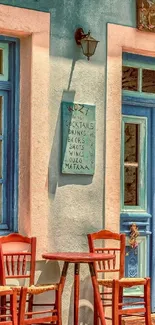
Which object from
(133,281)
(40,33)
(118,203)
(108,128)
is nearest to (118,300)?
(133,281)

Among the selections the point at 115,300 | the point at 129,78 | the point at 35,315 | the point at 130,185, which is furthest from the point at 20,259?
the point at 129,78

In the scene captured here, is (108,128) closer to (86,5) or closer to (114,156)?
(114,156)

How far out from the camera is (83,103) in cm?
888

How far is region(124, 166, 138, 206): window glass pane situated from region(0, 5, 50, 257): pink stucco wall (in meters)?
1.23

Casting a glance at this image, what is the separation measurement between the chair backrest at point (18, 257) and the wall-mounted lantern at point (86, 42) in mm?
1888

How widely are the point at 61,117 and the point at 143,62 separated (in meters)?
1.36

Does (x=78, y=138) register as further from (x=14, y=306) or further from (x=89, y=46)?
(x=14, y=306)

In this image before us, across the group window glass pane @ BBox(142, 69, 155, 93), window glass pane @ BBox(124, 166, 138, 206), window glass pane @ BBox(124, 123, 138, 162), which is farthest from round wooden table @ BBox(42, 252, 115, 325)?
window glass pane @ BBox(142, 69, 155, 93)

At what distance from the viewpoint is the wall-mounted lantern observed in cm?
877

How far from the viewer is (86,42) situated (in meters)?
8.77

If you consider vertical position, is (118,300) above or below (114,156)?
below

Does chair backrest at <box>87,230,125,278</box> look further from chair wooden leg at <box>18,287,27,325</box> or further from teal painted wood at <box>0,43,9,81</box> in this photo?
teal painted wood at <box>0,43,9,81</box>

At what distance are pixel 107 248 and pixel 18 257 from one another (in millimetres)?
1012

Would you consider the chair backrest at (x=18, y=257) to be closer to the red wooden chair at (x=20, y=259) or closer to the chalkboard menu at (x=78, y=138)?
the red wooden chair at (x=20, y=259)
